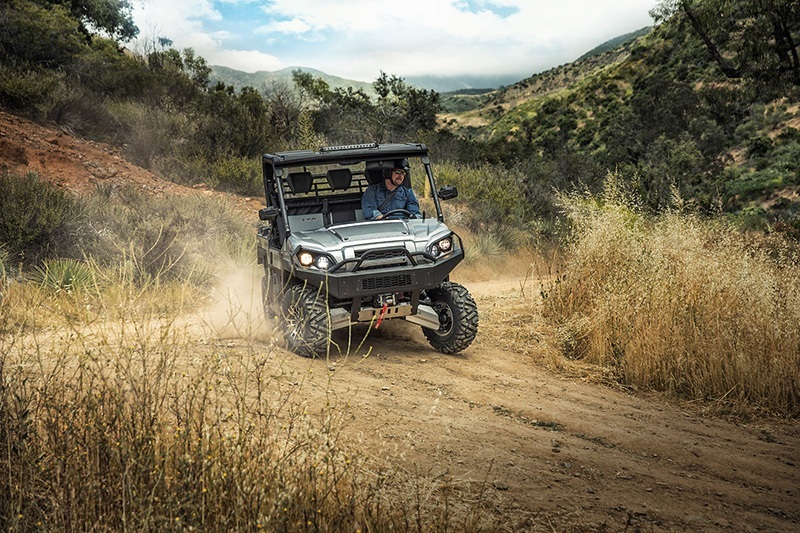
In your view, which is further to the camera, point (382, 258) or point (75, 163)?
point (75, 163)

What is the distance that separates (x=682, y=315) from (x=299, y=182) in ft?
13.9

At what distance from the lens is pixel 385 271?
255 inches

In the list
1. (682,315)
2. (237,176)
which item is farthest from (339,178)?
(237,176)

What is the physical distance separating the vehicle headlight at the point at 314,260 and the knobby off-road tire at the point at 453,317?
1345 mm

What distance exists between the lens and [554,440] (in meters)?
5.25

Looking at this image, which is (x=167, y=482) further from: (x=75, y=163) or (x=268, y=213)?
(x=75, y=163)

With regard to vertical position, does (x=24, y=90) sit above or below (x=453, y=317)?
above

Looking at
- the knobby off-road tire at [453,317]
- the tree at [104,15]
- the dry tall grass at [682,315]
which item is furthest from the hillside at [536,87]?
the knobby off-road tire at [453,317]

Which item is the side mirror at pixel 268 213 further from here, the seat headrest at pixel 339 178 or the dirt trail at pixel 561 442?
the dirt trail at pixel 561 442

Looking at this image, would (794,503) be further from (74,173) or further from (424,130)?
(424,130)

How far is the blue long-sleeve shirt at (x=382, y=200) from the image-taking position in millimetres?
7801

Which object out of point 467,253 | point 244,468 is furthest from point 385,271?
point 467,253

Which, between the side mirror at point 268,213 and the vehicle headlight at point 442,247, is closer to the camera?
the vehicle headlight at point 442,247

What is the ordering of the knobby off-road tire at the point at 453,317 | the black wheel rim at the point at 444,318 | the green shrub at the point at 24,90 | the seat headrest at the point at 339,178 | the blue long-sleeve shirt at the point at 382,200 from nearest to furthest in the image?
the knobby off-road tire at the point at 453,317 < the black wheel rim at the point at 444,318 < the seat headrest at the point at 339,178 < the blue long-sleeve shirt at the point at 382,200 < the green shrub at the point at 24,90
